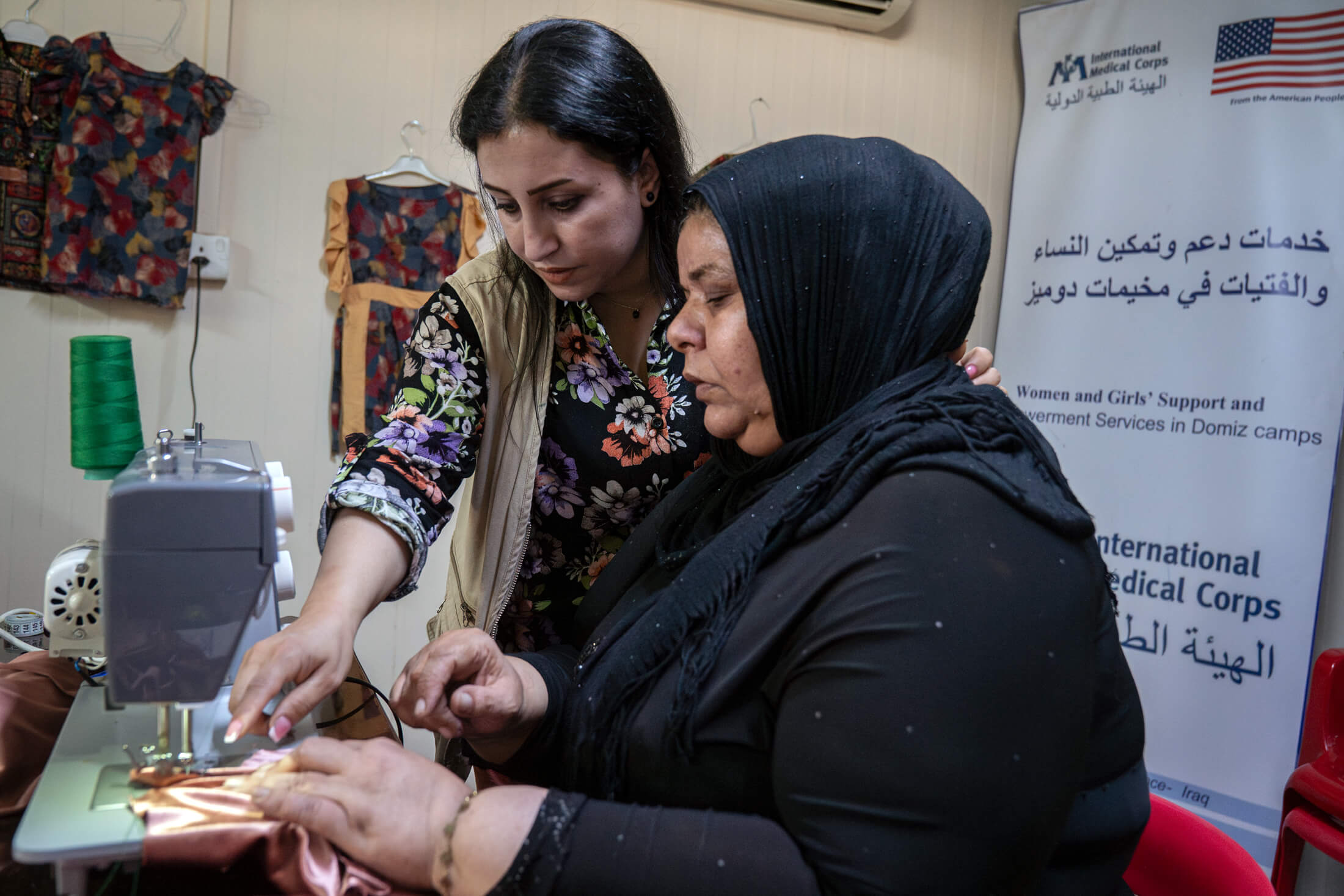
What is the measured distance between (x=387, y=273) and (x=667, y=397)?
75.3 inches

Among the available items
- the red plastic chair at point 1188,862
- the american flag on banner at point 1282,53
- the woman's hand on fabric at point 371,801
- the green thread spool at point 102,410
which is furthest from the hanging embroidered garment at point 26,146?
the american flag on banner at point 1282,53

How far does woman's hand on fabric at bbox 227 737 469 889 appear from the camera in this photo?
0.73 m

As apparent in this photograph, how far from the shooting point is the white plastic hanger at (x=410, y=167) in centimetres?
304

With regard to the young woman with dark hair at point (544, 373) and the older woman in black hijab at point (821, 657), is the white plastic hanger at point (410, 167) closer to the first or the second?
the young woman with dark hair at point (544, 373)

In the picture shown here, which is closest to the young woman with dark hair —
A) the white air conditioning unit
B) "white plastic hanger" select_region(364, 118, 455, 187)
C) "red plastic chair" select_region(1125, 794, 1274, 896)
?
"red plastic chair" select_region(1125, 794, 1274, 896)

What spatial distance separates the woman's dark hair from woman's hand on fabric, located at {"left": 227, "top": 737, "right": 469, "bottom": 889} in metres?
0.70

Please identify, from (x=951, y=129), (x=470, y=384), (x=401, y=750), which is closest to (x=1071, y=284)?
(x=951, y=129)

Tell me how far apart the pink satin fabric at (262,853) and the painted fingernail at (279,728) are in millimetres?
128

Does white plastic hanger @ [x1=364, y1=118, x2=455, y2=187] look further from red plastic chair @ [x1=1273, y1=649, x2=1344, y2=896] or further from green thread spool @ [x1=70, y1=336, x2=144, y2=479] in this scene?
red plastic chair @ [x1=1273, y1=649, x2=1344, y2=896]

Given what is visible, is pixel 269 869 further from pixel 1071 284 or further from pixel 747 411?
→ pixel 1071 284

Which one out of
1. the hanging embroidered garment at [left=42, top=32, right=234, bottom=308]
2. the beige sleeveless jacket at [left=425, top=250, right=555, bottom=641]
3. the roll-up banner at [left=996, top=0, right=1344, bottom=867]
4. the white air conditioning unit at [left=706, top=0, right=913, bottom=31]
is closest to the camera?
the beige sleeveless jacket at [left=425, top=250, right=555, bottom=641]

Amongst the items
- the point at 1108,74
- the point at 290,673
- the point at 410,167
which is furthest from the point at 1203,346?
the point at 290,673

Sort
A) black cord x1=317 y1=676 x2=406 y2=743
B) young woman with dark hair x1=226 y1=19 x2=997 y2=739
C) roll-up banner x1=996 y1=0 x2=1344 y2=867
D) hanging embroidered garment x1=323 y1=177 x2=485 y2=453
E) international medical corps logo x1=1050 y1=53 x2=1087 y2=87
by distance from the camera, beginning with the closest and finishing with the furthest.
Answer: black cord x1=317 y1=676 x2=406 y2=743, young woman with dark hair x1=226 y1=19 x2=997 y2=739, roll-up banner x1=996 y1=0 x2=1344 y2=867, hanging embroidered garment x1=323 y1=177 x2=485 y2=453, international medical corps logo x1=1050 y1=53 x2=1087 y2=87

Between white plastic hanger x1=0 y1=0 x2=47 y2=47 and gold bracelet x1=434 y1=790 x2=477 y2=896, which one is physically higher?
white plastic hanger x1=0 y1=0 x2=47 y2=47
